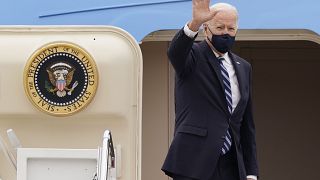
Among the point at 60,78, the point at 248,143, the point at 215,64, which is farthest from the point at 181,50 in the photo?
the point at 60,78

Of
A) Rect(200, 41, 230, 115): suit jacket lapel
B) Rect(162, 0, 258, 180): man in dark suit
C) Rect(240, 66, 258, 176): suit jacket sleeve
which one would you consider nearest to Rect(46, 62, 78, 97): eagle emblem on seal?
Rect(162, 0, 258, 180): man in dark suit

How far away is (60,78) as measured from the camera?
3436 millimetres

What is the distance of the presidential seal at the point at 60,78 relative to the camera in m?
3.43

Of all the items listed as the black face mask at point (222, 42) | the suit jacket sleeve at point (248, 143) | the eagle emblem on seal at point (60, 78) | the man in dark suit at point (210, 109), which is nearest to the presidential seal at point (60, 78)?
the eagle emblem on seal at point (60, 78)

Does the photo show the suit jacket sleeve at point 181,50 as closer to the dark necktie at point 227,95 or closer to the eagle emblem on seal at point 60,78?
the dark necktie at point 227,95

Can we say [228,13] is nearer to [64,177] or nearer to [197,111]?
[197,111]

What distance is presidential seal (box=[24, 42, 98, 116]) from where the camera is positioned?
3.43m

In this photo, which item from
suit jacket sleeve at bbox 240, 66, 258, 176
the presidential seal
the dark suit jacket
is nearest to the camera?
the dark suit jacket

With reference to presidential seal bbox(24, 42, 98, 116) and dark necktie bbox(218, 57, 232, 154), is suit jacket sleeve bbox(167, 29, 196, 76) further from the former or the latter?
presidential seal bbox(24, 42, 98, 116)

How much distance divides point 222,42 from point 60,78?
856 millimetres

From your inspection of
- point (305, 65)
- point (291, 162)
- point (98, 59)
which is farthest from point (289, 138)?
point (98, 59)

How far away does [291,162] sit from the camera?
7.37 m

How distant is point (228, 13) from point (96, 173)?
994mm

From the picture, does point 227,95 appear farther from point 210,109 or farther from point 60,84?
point 60,84
